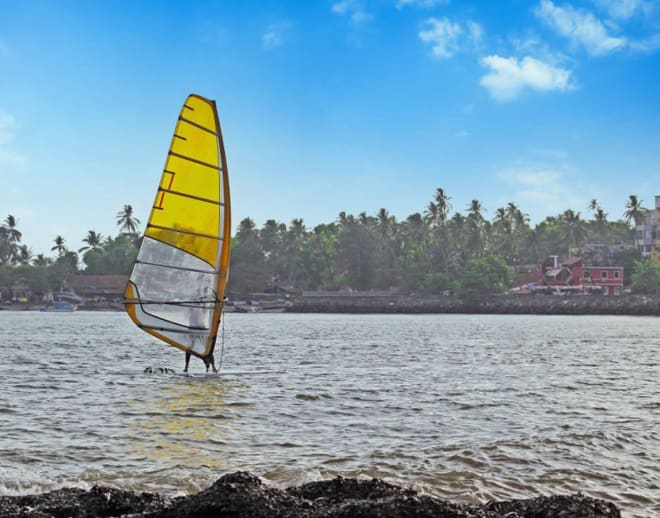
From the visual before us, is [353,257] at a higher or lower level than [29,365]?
higher

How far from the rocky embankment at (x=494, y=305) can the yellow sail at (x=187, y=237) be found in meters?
80.2

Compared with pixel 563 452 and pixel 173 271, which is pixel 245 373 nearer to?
pixel 173 271

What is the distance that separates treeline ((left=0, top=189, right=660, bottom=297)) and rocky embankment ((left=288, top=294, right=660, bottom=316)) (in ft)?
12.5

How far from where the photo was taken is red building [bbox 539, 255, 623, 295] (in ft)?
313

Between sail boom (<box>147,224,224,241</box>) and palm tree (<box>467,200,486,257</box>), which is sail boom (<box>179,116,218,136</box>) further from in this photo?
palm tree (<box>467,200,486,257</box>)

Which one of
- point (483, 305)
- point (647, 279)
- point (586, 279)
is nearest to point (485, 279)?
point (483, 305)

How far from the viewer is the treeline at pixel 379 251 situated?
108250mm

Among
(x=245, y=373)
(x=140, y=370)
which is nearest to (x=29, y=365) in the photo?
(x=140, y=370)

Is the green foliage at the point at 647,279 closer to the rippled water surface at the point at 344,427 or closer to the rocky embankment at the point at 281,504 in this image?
the rippled water surface at the point at 344,427

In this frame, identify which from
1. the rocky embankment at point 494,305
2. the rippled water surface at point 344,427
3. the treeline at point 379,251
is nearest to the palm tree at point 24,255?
the treeline at point 379,251

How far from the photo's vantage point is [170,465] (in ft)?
29.7

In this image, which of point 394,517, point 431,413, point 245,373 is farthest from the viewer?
point 245,373

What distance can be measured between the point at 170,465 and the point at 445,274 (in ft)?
318

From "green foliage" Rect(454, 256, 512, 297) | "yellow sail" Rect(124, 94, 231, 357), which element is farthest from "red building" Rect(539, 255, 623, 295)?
"yellow sail" Rect(124, 94, 231, 357)
